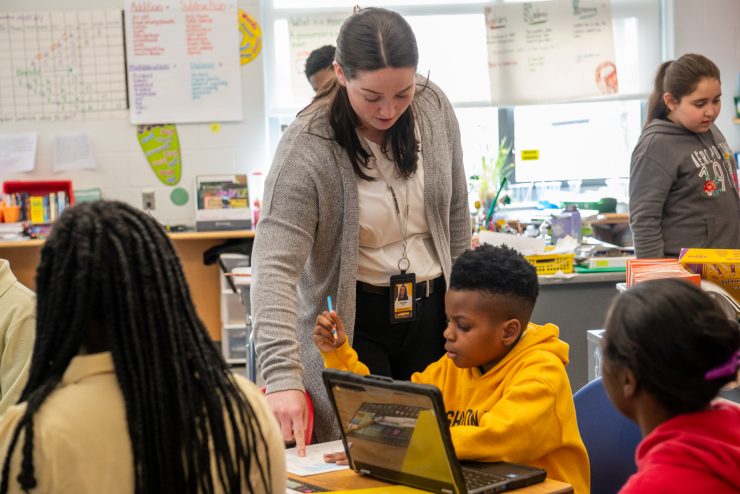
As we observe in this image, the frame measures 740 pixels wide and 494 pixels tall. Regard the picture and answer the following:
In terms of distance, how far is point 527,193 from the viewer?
5.69 metres

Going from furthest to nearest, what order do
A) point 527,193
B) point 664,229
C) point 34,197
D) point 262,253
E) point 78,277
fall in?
point 527,193
point 34,197
point 664,229
point 262,253
point 78,277

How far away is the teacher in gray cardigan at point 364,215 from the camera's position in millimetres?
1814

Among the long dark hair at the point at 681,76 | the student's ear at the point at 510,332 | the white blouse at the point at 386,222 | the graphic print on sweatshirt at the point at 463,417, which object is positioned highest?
the long dark hair at the point at 681,76

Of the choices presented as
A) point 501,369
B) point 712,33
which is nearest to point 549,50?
point 712,33

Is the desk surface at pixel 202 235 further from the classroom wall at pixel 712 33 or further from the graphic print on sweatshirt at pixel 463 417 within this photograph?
the graphic print on sweatshirt at pixel 463 417

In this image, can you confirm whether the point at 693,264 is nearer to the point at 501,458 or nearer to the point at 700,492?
the point at 501,458

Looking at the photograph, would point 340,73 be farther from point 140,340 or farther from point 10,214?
point 10,214

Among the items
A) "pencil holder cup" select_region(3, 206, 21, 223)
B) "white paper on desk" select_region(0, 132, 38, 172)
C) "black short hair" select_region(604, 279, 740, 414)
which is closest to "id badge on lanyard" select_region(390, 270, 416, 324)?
"black short hair" select_region(604, 279, 740, 414)

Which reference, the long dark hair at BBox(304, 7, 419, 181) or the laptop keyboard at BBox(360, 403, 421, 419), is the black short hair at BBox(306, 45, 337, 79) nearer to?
the long dark hair at BBox(304, 7, 419, 181)

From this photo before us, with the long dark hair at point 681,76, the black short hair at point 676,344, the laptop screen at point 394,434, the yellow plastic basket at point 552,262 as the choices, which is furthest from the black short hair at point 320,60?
the black short hair at point 676,344

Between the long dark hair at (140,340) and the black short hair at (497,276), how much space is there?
827 millimetres

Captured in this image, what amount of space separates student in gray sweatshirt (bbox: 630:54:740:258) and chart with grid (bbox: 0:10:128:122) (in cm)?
329

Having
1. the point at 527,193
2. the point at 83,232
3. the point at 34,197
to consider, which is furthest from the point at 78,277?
the point at 527,193

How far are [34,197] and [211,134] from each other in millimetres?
1052
